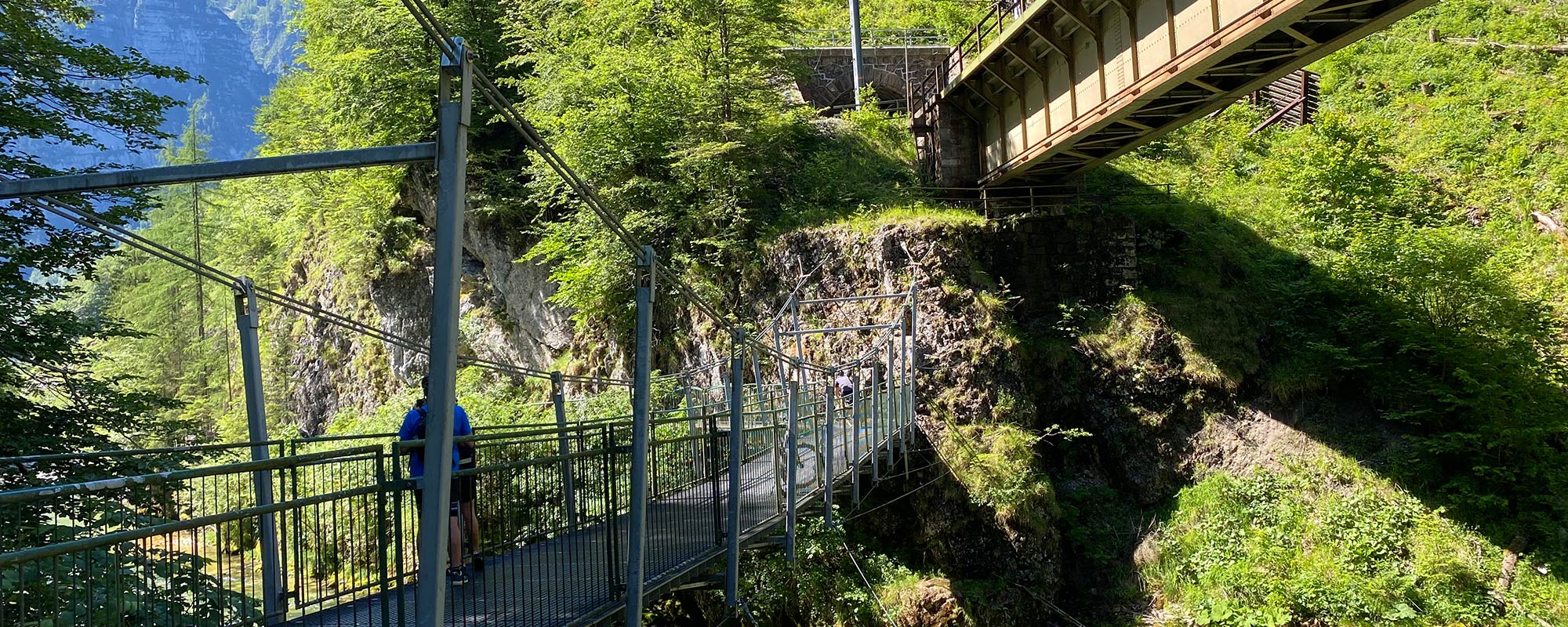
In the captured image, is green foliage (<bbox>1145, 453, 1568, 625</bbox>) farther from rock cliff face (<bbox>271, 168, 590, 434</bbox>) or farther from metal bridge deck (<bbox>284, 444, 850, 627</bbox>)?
rock cliff face (<bbox>271, 168, 590, 434</bbox>)

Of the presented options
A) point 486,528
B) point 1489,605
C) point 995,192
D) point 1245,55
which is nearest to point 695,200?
point 995,192

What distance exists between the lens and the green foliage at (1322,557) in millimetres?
10094

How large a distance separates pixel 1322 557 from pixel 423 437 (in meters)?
10.5

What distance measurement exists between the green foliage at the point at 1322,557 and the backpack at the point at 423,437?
29.8 ft

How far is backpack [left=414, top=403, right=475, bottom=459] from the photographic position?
5539mm

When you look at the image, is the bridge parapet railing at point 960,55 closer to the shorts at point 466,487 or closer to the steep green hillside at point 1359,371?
the steep green hillside at point 1359,371

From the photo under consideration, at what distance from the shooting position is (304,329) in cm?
2623

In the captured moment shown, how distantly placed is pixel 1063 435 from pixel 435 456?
1197cm

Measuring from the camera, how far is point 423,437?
5648 mm

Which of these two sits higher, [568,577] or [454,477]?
[454,477]

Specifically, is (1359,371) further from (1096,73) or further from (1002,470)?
(1096,73)

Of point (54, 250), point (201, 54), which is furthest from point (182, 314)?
point (201, 54)

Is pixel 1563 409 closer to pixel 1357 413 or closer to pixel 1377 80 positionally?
pixel 1357 413

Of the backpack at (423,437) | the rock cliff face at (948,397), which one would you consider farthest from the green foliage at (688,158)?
the backpack at (423,437)
